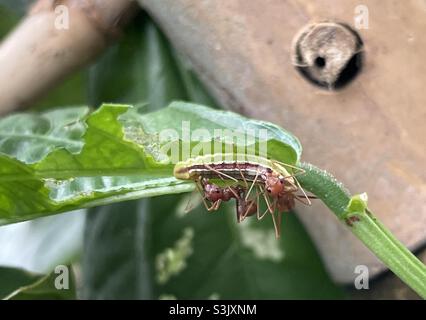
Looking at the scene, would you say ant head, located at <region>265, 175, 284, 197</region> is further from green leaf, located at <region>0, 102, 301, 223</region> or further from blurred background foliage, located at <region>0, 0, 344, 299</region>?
blurred background foliage, located at <region>0, 0, 344, 299</region>

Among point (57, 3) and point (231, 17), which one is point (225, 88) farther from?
point (57, 3)

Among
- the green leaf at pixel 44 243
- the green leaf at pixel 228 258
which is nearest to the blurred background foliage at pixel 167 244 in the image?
the green leaf at pixel 228 258

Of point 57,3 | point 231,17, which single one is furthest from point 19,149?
point 231,17

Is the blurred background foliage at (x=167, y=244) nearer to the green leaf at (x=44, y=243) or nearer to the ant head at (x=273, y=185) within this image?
the green leaf at (x=44, y=243)

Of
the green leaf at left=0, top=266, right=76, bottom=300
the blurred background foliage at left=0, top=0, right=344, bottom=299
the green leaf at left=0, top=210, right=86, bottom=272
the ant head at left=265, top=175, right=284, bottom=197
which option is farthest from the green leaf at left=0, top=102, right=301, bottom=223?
the green leaf at left=0, top=210, right=86, bottom=272

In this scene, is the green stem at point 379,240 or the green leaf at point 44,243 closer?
the green stem at point 379,240

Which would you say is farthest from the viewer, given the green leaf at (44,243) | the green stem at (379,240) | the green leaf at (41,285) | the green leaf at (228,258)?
the green leaf at (44,243)

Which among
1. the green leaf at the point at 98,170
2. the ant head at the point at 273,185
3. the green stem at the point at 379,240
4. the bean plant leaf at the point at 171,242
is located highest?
the bean plant leaf at the point at 171,242
